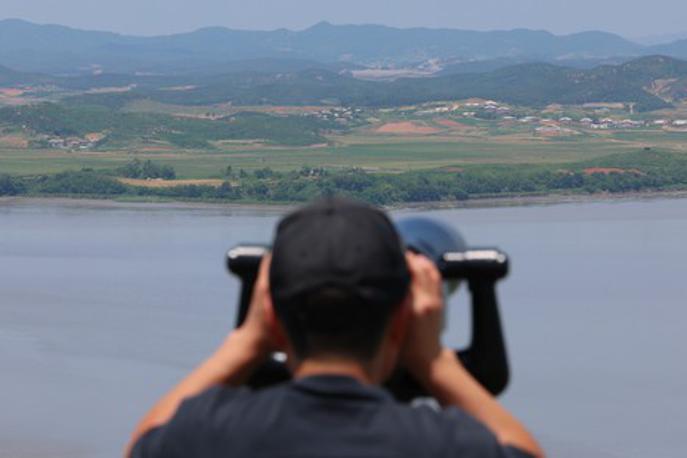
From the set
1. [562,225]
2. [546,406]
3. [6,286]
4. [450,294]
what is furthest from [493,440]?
[562,225]

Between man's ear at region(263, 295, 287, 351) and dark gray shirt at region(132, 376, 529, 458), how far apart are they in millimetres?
41

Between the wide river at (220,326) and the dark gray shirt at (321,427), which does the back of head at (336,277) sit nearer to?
the dark gray shirt at (321,427)

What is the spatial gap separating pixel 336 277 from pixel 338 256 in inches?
0.6

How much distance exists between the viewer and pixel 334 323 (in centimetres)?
117

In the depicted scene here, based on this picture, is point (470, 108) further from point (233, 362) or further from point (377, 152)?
point (233, 362)

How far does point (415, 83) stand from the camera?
98.7 meters

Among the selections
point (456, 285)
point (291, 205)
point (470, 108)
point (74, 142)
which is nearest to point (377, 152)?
point (74, 142)

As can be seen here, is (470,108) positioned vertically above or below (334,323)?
below

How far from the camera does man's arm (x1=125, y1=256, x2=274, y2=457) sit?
1.20 meters

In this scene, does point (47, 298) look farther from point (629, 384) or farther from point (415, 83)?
point (415, 83)

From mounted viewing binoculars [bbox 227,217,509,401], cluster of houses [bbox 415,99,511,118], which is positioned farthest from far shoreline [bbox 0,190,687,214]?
mounted viewing binoculars [bbox 227,217,509,401]

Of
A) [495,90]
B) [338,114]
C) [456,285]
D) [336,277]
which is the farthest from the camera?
[495,90]

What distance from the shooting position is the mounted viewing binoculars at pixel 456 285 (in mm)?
1286

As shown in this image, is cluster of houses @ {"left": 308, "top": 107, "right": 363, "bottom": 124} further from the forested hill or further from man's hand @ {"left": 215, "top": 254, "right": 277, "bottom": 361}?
man's hand @ {"left": 215, "top": 254, "right": 277, "bottom": 361}
